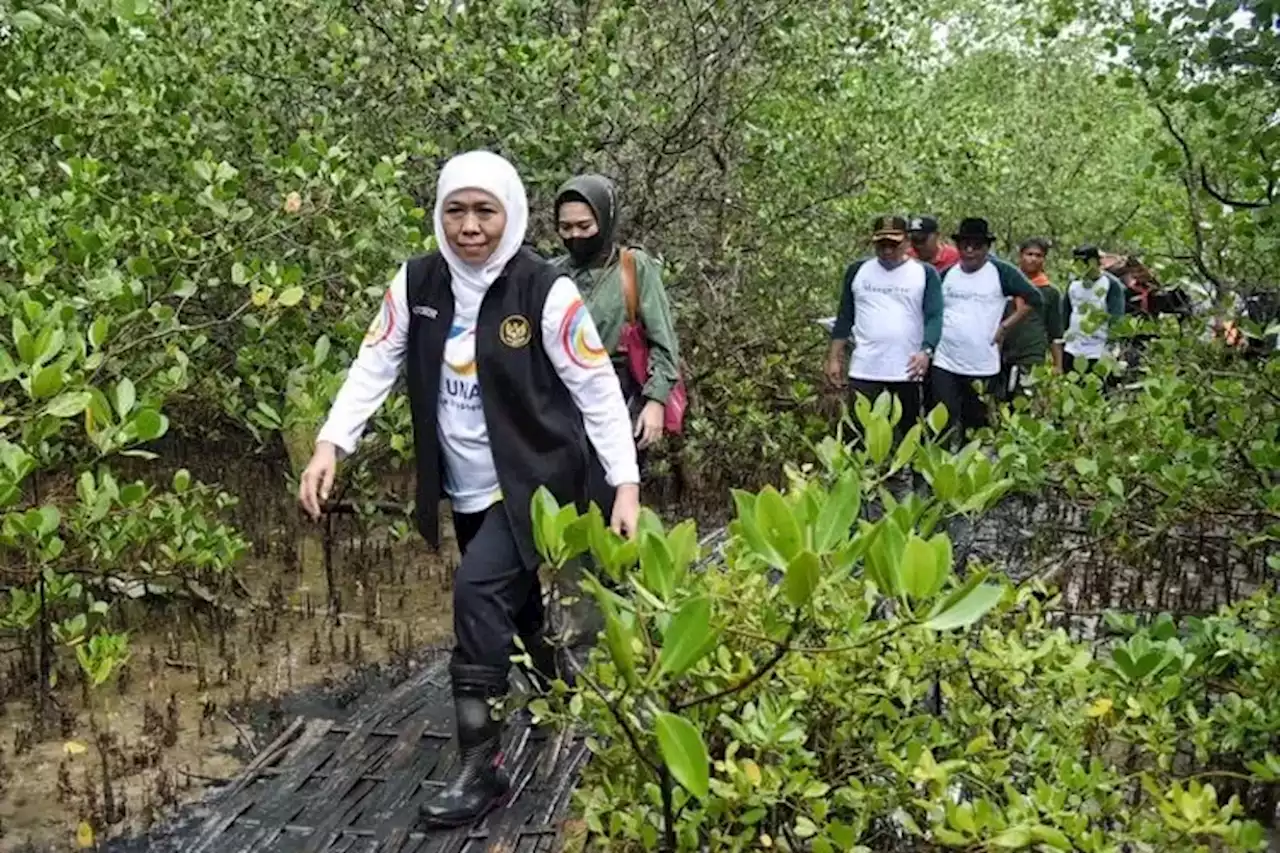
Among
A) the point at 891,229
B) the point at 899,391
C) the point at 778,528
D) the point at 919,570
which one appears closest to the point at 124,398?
the point at 778,528

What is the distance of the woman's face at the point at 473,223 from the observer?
2.83 metres

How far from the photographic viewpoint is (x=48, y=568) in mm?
3340

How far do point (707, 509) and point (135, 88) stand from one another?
345 cm

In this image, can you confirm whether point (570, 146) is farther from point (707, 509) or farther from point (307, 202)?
point (707, 509)

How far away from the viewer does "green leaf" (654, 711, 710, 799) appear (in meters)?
1.52

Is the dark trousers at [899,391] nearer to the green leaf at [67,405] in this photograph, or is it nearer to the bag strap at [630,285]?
the bag strap at [630,285]

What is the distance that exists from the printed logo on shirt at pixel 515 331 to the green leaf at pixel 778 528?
4.27 ft

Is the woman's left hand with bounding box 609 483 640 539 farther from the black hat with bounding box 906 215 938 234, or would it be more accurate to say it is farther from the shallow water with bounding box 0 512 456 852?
the black hat with bounding box 906 215 938 234

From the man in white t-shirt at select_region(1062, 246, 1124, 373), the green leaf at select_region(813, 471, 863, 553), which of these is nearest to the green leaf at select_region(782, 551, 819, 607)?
the green leaf at select_region(813, 471, 863, 553)

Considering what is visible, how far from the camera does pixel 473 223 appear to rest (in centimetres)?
283

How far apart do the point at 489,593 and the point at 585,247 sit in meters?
1.26

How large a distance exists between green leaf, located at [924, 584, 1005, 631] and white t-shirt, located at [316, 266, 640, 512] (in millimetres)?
1313

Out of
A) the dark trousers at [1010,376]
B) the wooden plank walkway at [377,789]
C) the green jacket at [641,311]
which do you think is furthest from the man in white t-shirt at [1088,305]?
the wooden plank walkway at [377,789]

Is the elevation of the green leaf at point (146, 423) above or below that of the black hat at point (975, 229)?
below
